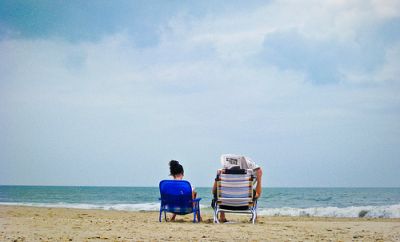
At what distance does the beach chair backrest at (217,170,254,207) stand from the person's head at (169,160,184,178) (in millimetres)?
899

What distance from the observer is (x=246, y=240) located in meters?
6.80

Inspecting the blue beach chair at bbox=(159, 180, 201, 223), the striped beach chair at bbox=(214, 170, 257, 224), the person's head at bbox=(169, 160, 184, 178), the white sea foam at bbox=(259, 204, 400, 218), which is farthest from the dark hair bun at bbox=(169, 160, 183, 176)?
the white sea foam at bbox=(259, 204, 400, 218)

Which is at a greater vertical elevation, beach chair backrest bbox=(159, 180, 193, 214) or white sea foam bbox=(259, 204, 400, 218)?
beach chair backrest bbox=(159, 180, 193, 214)

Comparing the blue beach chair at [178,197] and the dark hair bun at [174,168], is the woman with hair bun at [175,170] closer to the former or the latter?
the dark hair bun at [174,168]

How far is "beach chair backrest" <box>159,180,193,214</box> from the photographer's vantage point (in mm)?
9852

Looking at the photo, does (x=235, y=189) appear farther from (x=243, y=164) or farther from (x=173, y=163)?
(x=173, y=163)

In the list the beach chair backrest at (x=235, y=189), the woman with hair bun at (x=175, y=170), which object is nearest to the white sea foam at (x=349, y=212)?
the beach chair backrest at (x=235, y=189)

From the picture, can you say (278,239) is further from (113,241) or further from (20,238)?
(20,238)

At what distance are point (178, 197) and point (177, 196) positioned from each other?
1.2 inches

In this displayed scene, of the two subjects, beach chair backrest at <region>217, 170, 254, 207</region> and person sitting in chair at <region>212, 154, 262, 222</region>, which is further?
person sitting in chair at <region>212, 154, 262, 222</region>

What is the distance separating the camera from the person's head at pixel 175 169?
405 inches

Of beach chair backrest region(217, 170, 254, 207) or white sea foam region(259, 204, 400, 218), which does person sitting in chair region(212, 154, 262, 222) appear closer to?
beach chair backrest region(217, 170, 254, 207)

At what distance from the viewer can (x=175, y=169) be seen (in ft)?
33.8

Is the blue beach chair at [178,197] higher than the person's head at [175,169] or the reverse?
the reverse
